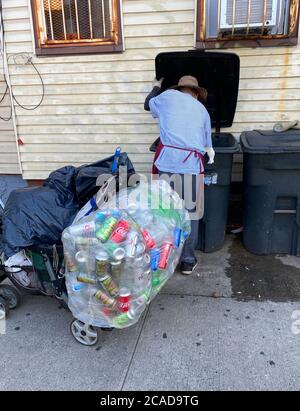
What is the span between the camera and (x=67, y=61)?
14.0 ft

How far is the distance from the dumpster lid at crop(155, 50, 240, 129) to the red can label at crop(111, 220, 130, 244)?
2056 millimetres

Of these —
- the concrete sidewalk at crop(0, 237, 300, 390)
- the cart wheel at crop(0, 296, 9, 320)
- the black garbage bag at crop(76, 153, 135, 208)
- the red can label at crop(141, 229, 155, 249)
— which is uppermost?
the black garbage bag at crop(76, 153, 135, 208)

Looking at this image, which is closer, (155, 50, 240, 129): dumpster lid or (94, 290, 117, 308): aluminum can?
(94, 290, 117, 308): aluminum can

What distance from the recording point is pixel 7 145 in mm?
4980

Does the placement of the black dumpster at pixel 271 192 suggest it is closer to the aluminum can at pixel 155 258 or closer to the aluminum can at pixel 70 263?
the aluminum can at pixel 155 258

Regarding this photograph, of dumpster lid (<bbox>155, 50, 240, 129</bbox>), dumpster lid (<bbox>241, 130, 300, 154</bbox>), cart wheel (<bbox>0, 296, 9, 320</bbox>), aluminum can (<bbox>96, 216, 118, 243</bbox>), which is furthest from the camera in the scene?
dumpster lid (<bbox>155, 50, 240, 129</bbox>)

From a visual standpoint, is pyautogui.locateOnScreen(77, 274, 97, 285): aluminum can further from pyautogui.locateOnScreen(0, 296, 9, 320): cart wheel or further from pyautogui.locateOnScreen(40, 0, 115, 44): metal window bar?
pyautogui.locateOnScreen(40, 0, 115, 44): metal window bar

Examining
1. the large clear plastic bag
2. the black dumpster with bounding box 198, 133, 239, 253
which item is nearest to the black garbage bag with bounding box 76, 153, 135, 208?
the large clear plastic bag

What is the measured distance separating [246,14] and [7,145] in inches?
129

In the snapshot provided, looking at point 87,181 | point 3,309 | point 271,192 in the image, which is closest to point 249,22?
point 271,192

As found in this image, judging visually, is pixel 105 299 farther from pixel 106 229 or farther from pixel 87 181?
pixel 87 181

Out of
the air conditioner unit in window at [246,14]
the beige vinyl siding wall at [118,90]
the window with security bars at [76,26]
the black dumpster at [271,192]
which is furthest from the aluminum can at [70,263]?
the air conditioner unit in window at [246,14]

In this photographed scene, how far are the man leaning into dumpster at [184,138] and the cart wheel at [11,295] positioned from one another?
4.69ft

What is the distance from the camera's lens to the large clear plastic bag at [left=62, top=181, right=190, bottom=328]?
6.86 ft
